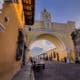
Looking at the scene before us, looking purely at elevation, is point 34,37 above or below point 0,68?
above

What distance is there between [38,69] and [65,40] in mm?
27810

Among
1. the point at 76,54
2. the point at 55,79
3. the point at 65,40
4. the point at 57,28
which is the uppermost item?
the point at 57,28

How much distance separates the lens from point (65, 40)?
45031 mm

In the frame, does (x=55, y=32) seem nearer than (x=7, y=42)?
No

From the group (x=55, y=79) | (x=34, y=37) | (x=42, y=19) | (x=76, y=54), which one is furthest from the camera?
(x=42, y=19)

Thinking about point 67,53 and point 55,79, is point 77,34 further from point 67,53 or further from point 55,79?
point 55,79

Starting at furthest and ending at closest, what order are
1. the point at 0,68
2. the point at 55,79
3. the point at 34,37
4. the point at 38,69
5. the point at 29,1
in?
the point at 34,37 < the point at 38,69 < the point at 29,1 < the point at 55,79 < the point at 0,68

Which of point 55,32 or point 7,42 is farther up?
point 55,32

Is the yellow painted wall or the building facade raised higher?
the building facade

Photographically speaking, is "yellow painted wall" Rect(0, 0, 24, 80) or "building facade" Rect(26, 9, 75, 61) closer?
"yellow painted wall" Rect(0, 0, 24, 80)

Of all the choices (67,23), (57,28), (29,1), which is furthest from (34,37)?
(29,1)

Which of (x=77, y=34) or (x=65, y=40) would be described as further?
(x=65, y=40)

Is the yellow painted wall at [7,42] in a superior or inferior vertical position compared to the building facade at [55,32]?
inferior

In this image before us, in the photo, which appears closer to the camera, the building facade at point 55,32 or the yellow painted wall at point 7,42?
the yellow painted wall at point 7,42
